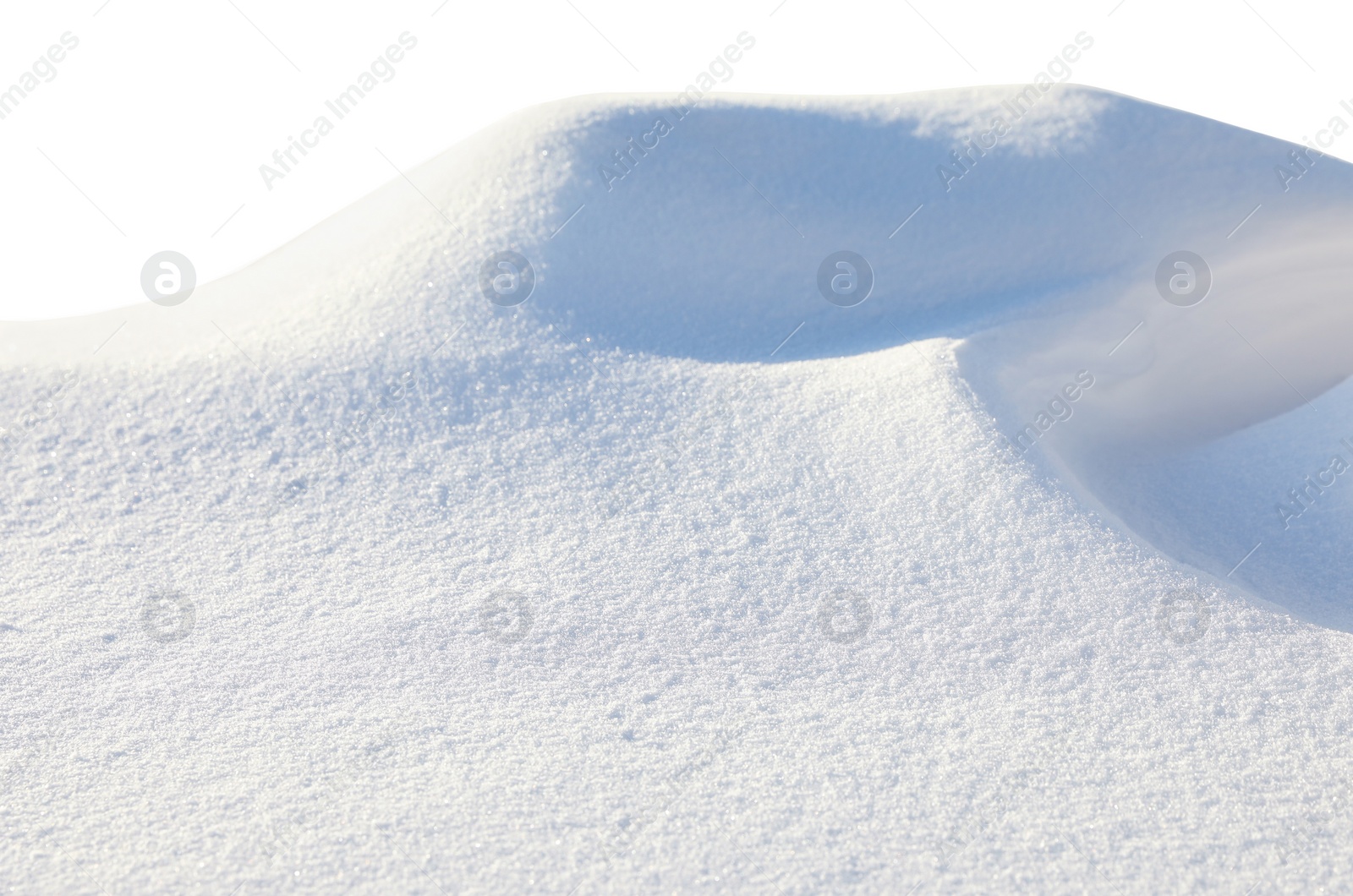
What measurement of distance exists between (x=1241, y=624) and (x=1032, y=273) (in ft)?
7.68

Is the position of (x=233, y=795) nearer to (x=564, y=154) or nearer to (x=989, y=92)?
(x=564, y=154)

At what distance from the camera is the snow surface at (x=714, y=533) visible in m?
3.21

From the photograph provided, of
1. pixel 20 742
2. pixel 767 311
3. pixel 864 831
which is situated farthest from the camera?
pixel 767 311

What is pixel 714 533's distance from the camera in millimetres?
4328

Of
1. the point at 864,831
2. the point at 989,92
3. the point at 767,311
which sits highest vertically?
the point at 989,92

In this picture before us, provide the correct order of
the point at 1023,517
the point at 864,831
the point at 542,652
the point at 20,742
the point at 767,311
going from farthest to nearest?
the point at 767,311
the point at 1023,517
the point at 542,652
the point at 20,742
the point at 864,831

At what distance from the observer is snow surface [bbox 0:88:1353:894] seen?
3.21 m

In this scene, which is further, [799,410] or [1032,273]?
[1032,273]

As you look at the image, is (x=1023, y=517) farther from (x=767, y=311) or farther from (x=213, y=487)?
(x=213, y=487)

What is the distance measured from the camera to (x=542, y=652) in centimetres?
384

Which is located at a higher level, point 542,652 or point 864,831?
point 542,652

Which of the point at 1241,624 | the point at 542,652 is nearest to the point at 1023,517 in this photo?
the point at 1241,624

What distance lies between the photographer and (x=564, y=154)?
5.73m

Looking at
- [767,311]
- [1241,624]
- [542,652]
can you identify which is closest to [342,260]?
[767,311]
